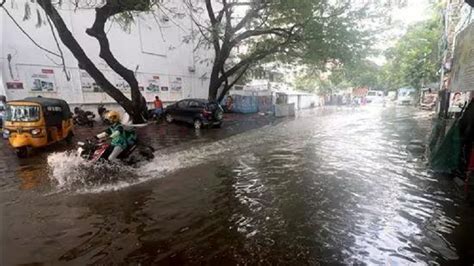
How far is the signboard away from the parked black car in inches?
460

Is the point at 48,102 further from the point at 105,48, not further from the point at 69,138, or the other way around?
the point at 105,48

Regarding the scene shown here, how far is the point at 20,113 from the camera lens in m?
9.75

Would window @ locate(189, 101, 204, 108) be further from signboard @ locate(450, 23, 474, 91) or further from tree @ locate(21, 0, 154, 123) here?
signboard @ locate(450, 23, 474, 91)

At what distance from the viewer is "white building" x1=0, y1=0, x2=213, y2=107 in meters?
15.7

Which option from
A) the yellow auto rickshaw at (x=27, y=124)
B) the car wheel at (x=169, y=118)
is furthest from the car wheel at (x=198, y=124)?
the yellow auto rickshaw at (x=27, y=124)

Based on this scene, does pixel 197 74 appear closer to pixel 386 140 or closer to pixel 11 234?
pixel 386 140

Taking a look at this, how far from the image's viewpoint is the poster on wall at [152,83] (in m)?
22.8

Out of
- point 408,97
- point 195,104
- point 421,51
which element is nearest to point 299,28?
point 195,104

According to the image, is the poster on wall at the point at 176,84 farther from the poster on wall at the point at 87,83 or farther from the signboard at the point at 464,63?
the signboard at the point at 464,63

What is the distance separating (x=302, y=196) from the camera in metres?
6.16

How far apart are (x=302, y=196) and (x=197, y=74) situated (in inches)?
916

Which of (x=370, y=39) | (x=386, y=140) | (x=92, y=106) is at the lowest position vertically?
(x=386, y=140)

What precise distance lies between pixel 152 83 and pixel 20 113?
45.0ft

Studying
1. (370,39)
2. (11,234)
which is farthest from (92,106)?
(370,39)
